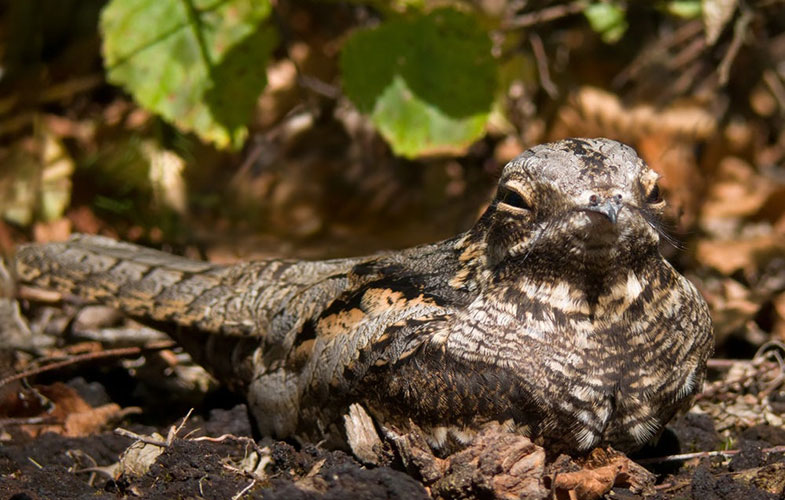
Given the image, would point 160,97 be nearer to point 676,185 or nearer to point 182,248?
point 182,248

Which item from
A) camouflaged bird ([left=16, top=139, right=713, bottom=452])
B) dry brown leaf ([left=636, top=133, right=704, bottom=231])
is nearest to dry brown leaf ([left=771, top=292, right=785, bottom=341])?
dry brown leaf ([left=636, top=133, right=704, bottom=231])

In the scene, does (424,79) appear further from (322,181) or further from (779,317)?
(779,317)

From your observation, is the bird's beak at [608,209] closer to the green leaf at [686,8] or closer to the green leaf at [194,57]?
the green leaf at [194,57]

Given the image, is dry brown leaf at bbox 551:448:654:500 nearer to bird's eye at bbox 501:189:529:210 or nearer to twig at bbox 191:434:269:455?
bird's eye at bbox 501:189:529:210

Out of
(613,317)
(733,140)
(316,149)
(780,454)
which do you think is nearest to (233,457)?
(613,317)

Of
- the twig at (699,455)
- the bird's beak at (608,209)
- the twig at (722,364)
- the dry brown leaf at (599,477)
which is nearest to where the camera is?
the bird's beak at (608,209)

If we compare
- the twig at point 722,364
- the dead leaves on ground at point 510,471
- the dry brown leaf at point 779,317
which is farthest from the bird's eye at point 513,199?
the dry brown leaf at point 779,317
